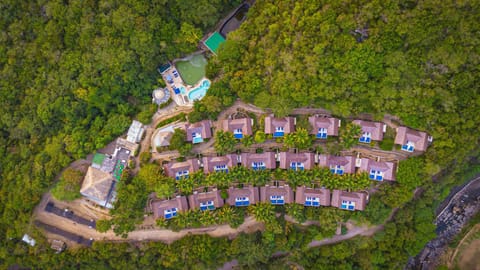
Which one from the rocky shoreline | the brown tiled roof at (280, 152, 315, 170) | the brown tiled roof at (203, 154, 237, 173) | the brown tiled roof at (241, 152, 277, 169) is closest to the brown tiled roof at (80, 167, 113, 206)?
→ the brown tiled roof at (203, 154, 237, 173)

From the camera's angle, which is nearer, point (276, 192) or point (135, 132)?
point (276, 192)

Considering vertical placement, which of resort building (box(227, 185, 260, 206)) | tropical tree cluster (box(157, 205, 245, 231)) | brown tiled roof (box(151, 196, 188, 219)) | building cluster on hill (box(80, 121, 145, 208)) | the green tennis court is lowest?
tropical tree cluster (box(157, 205, 245, 231))

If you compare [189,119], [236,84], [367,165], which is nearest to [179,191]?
[189,119]

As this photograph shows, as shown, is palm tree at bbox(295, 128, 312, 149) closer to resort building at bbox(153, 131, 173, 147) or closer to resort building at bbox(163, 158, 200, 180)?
resort building at bbox(163, 158, 200, 180)

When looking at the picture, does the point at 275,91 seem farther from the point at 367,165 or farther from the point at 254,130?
the point at 367,165

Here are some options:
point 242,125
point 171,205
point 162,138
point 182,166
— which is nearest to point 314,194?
point 242,125

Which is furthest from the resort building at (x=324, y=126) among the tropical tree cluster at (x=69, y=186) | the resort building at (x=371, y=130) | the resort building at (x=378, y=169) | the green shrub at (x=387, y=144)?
the tropical tree cluster at (x=69, y=186)

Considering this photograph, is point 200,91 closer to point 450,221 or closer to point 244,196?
point 244,196
